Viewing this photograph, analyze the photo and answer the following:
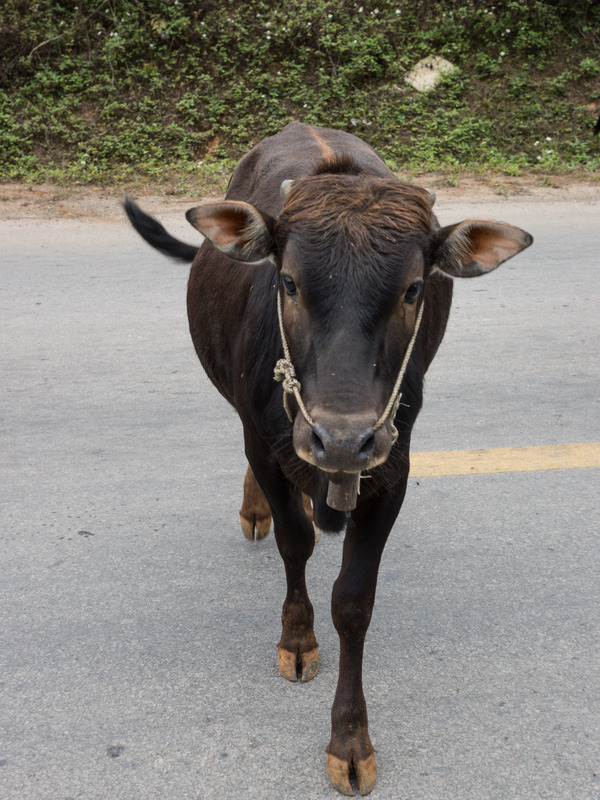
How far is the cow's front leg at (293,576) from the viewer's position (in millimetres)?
2963

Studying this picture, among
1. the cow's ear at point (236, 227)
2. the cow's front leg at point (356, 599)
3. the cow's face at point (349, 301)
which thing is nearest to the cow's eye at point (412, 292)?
the cow's face at point (349, 301)

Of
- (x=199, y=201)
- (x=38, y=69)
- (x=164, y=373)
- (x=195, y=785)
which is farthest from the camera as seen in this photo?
(x=38, y=69)

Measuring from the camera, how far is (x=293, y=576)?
3057 mm

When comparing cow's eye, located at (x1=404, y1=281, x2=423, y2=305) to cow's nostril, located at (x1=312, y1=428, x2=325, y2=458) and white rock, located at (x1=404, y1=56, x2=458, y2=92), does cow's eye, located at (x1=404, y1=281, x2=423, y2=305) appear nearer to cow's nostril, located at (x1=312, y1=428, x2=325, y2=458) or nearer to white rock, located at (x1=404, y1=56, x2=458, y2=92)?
cow's nostril, located at (x1=312, y1=428, x2=325, y2=458)

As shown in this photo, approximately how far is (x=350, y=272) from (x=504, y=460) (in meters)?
2.41

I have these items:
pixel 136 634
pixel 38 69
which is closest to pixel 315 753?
pixel 136 634

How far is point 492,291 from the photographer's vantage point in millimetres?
6688

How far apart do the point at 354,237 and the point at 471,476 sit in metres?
2.25

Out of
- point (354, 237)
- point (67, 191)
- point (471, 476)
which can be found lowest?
point (67, 191)

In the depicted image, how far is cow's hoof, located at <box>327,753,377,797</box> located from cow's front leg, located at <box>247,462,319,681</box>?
18.8 inches

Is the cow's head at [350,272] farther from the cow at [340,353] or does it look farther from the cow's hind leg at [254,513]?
the cow's hind leg at [254,513]

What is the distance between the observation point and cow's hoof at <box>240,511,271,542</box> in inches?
147

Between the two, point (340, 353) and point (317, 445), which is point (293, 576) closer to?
point (317, 445)

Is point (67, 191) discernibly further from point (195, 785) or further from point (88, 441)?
point (195, 785)
